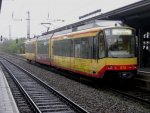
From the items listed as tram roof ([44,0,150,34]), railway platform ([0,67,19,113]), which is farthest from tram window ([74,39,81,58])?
railway platform ([0,67,19,113])

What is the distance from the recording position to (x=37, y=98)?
49.1ft

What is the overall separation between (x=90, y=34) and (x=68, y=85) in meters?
3.22

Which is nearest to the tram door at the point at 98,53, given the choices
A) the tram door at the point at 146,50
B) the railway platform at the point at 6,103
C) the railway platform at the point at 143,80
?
the railway platform at the point at 143,80

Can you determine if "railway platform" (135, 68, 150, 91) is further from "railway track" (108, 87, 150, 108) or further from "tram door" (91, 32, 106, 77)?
"tram door" (91, 32, 106, 77)

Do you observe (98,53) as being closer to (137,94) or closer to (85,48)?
(85,48)

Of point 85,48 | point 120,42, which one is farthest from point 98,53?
point 85,48

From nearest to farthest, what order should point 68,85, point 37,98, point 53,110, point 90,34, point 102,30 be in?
point 53,110 < point 37,98 < point 102,30 < point 90,34 < point 68,85

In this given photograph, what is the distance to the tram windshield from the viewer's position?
53.5ft

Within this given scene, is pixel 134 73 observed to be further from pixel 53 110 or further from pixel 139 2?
pixel 53 110

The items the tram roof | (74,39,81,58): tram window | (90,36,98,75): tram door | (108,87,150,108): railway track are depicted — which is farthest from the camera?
(74,39,81,58): tram window

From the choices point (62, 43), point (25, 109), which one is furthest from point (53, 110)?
point (62, 43)

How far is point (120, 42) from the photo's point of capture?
1655 centimetres

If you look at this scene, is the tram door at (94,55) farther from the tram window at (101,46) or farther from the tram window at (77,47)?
the tram window at (77,47)

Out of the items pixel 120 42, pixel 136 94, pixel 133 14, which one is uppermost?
pixel 133 14
